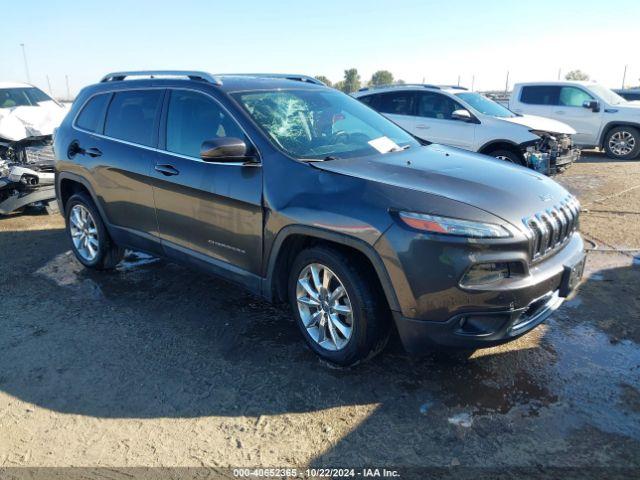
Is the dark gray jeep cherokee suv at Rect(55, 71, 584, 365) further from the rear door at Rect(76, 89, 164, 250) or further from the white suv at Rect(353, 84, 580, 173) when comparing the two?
the white suv at Rect(353, 84, 580, 173)

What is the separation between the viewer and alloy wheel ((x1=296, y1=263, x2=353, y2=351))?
3.21 metres

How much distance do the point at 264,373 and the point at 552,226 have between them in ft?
6.45

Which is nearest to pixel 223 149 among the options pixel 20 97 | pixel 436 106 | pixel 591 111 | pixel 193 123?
pixel 193 123

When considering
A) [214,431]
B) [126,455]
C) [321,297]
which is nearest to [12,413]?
[126,455]

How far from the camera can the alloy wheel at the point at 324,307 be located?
10.5 feet

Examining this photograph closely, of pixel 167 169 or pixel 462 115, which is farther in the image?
pixel 462 115

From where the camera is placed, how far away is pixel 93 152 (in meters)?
4.78

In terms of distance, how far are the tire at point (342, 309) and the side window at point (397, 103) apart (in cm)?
697

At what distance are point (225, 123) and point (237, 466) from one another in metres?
2.28

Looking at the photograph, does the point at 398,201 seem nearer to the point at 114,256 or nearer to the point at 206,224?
the point at 206,224

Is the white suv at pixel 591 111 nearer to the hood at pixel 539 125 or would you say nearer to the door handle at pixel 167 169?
the hood at pixel 539 125

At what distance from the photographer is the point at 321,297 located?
331cm

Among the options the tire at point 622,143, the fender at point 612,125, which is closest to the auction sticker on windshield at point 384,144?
the fender at point 612,125

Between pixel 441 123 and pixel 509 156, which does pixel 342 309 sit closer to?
pixel 509 156
